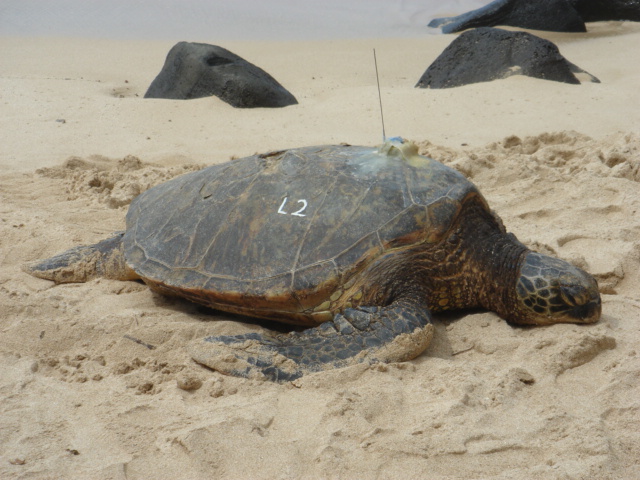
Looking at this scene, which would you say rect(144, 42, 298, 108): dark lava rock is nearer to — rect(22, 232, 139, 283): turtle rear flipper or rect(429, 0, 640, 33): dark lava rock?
rect(22, 232, 139, 283): turtle rear flipper

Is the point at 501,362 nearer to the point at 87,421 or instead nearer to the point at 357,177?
the point at 357,177

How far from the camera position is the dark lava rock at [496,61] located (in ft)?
23.2

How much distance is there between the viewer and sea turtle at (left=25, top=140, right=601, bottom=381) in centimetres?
248

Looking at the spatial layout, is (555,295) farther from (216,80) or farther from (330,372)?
(216,80)

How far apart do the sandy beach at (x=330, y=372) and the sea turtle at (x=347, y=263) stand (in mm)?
113

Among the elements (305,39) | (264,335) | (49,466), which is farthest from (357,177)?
(305,39)

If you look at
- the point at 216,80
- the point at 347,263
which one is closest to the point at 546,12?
the point at 216,80

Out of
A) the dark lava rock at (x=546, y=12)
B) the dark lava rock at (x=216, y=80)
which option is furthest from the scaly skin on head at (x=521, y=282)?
the dark lava rock at (x=546, y=12)

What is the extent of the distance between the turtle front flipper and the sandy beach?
70 mm

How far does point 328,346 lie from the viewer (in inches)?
96.3

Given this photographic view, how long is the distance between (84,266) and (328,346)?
180 centimetres

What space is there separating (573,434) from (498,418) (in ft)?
0.80

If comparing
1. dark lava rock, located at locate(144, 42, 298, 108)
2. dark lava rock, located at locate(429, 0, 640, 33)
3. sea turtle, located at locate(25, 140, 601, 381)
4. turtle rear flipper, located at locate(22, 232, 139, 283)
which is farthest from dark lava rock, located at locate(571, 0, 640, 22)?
turtle rear flipper, located at locate(22, 232, 139, 283)

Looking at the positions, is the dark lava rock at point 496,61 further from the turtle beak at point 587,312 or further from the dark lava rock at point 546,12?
the dark lava rock at point 546,12
